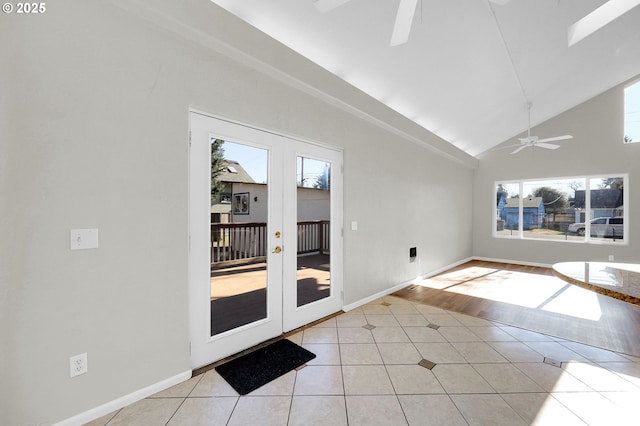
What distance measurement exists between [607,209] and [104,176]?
8637mm

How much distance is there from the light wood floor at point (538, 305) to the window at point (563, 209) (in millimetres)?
1309

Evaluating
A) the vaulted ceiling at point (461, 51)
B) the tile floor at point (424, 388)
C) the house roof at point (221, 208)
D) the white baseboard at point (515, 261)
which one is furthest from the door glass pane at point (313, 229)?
the white baseboard at point (515, 261)

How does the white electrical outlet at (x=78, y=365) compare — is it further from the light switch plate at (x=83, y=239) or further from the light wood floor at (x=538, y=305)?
the light wood floor at (x=538, y=305)

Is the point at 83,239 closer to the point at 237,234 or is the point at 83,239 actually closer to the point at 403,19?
the point at 237,234

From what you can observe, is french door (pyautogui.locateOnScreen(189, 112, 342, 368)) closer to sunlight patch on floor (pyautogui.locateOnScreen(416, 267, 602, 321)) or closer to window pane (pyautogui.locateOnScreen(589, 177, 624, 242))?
sunlight patch on floor (pyautogui.locateOnScreen(416, 267, 602, 321))

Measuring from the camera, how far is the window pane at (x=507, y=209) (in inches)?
265

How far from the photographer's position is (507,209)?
22.5 ft

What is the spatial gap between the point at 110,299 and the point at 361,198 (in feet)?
9.60

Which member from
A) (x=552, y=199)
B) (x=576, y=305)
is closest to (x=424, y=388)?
(x=576, y=305)

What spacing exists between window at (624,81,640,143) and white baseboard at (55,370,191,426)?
869 cm

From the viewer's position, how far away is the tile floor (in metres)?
1.72

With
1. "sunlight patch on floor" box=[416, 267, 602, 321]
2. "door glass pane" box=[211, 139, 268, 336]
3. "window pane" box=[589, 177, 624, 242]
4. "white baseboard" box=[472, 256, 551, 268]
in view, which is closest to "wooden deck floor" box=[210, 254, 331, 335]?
"door glass pane" box=[211, 139, 268, 336]

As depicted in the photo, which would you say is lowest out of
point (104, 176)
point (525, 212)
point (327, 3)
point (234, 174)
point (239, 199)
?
point (525, 212)

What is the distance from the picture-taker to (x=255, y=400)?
188 cm
